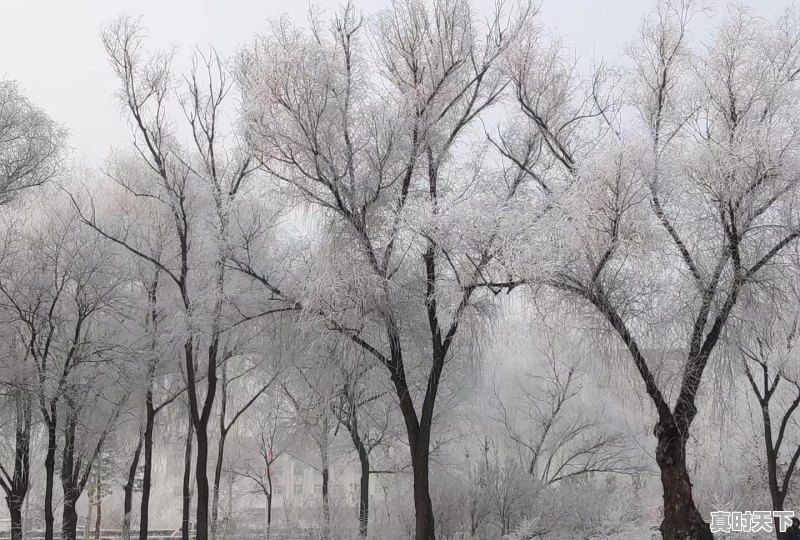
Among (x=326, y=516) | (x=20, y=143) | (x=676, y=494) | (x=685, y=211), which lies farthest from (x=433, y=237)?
(x=326, y=516)

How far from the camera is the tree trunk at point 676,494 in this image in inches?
432

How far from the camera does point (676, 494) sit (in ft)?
36.6

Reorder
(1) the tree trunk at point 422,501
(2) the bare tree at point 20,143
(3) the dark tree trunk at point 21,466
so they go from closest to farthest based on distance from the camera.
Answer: (1) the tree trunk at point 422,501, (2) the bare tree at point 20,143, (3) the dark tree trunk at point 21,466

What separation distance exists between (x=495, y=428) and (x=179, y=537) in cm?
1018

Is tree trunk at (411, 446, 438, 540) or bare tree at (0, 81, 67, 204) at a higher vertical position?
bare tree at (0, 81, 67, 204)

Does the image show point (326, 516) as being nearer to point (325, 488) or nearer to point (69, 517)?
point (325, 488)

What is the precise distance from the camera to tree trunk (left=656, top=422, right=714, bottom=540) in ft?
36.0

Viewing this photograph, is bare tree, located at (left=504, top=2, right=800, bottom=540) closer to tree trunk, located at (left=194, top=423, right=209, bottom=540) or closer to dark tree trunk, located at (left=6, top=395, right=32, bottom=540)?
tree trunk, located at (left=194, top=423, right=209, bottom=540)

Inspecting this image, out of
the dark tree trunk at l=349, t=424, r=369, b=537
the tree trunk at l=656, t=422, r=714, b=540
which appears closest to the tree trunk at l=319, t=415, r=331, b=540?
the dark tree trunk at l=349, t=424, r=369, b=537

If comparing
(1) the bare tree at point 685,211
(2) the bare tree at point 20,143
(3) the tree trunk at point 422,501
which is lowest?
(3) the tree trunk at point 422,501

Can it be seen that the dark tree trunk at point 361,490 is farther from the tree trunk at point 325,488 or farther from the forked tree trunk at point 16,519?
the forked tree trunk at point 16,519

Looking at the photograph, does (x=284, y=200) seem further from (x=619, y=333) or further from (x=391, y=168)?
(x=619, y=333)

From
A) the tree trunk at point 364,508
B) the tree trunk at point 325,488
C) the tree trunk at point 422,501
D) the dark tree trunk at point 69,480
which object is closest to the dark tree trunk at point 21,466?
the dark tree trunk at point 69,480

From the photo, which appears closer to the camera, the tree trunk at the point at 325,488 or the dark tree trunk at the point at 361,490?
the dark tree trunk at the point at 361,490
